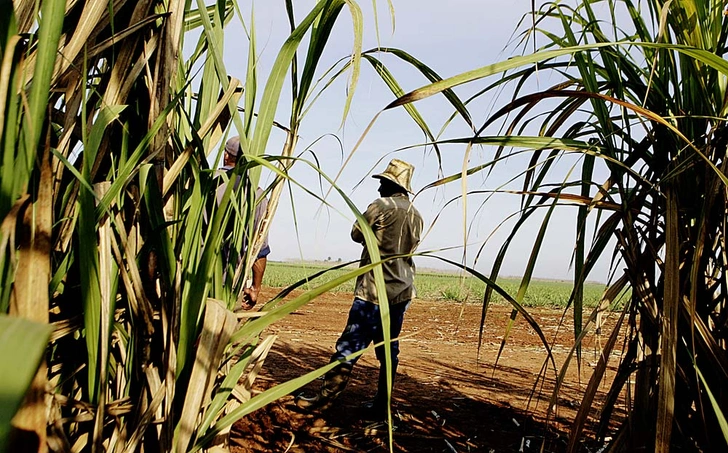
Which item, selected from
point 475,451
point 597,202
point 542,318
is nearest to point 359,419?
point 475,451

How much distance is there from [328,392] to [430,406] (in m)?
0.64

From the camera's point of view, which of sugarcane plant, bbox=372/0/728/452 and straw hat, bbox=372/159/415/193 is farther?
straw hat, bbox=372/159/415/193

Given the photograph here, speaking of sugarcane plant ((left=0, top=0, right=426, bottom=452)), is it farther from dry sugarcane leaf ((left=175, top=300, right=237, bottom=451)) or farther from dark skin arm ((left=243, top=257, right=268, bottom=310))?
dark skin arm ((left=243, top=257, right=268, bottom=310))

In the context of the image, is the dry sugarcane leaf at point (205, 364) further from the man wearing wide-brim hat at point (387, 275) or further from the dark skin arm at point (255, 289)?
the man wearing wide-brim hat at point (387, 275)

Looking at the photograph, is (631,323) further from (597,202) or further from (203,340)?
(203,340)

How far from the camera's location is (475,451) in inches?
115

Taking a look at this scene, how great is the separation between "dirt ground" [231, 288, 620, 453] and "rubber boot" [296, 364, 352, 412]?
0.06 m

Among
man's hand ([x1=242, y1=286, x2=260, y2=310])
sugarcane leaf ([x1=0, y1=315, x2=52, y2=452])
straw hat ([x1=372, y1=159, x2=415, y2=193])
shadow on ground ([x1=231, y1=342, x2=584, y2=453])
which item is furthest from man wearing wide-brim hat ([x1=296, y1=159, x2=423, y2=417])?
sugarcane leaf ([x1=0, y1=315, x2=52, y2=452])

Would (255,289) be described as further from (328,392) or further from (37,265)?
(37,265)

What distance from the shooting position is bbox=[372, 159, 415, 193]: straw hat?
3807mm

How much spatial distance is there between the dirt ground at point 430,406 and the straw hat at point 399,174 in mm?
1022

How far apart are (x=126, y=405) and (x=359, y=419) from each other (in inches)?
Answer: 105

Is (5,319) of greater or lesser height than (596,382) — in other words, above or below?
above

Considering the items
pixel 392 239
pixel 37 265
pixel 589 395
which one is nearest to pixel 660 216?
pixel 589 395
